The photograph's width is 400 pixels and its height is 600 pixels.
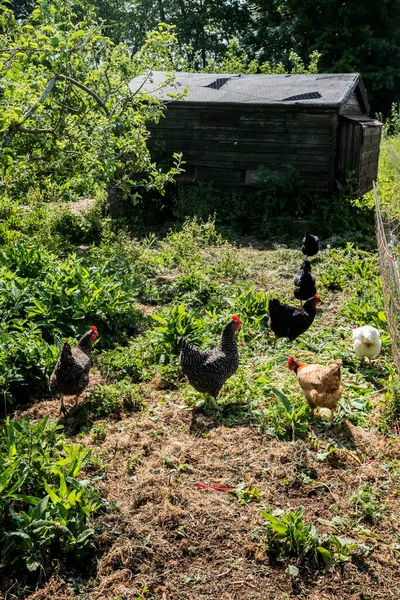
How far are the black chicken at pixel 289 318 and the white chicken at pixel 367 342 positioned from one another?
1.92 ft

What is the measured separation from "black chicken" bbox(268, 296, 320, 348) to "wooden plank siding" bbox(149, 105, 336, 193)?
590 cm

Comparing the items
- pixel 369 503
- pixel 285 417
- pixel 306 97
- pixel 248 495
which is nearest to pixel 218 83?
pixel 306 97

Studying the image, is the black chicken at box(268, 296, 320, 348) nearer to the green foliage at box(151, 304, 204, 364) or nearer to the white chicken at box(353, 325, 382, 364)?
the white chicken at box(353, 325, 382, 364)

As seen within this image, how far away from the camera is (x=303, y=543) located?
3328mm

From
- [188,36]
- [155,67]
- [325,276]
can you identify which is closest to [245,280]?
[325,276]

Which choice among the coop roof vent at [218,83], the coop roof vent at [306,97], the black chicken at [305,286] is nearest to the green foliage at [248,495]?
the black chicken at [305,286]

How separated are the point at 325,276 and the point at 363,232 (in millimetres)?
2858

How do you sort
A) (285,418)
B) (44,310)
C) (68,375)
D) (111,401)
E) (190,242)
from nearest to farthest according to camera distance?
1. (285,418)
2. (68,375)
3. (111,401)
4. (44,310)
5. (190,242)

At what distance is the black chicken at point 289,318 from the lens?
233 inches

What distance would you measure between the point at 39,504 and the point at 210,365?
1814 mm

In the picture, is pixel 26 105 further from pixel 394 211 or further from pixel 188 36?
pixel 188 36

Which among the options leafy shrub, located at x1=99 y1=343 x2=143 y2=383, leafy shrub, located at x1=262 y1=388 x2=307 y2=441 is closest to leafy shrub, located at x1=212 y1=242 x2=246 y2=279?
leafy shrub, located at x1=99 y1=343 x2=143 y2=383

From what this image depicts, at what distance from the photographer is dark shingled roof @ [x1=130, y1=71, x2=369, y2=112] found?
439 inches

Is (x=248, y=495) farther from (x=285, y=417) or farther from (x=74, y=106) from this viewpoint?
(x=74, y=106)
